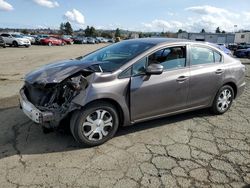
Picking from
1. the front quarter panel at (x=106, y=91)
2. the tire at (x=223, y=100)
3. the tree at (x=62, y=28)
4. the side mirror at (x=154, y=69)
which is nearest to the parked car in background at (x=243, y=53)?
the tire at (x=223, y=100)

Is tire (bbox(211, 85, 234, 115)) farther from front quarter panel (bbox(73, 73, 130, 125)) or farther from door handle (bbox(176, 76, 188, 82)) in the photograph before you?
front quarter panel (bbox(73, 73, 130, 125))

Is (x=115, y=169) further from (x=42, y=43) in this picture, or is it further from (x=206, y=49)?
(x=42, y=43)

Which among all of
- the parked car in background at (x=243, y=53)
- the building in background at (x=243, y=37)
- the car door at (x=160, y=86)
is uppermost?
the building in background at (x=243, y=37)

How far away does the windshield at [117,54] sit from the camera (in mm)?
4238

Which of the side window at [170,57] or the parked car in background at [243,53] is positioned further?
the parked car in background at [243,53]

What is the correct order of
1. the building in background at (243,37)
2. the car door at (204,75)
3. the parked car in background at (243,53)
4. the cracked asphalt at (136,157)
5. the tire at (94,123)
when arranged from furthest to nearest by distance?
the building in background at (243,37)
the parked car in background at (243,53)
the car door at (204,75)
the tire at (94,123)
the cracked asphalt at (136,157)

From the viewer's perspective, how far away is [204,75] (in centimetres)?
495

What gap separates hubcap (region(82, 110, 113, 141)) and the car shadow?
0.29 metres

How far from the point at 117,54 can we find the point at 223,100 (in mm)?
2474

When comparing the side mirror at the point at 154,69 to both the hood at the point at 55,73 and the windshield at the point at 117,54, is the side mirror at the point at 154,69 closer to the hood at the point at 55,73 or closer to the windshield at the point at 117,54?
the windshield at the point at 117,54

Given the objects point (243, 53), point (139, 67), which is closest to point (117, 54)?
point (139, 67)

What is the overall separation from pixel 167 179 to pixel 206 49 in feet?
9.65

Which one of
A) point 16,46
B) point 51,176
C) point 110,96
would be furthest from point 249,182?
point 16,46

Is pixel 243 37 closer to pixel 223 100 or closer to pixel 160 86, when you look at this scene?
pixel 223 100
